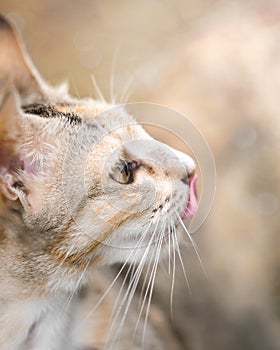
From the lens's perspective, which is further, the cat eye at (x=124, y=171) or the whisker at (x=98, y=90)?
the whisker at (x=98, y=90)

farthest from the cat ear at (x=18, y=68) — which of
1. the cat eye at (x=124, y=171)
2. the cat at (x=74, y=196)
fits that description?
the cat eye at (x=124, y=171)

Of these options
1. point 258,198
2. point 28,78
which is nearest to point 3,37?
point 28,78

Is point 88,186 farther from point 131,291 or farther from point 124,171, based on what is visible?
point 131,291

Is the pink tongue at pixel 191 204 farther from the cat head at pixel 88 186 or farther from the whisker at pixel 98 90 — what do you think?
the whisker at pixel 98 90

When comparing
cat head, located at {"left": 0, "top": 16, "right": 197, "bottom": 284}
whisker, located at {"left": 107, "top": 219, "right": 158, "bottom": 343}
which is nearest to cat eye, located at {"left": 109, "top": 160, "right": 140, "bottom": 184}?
cat head, located at {"left": 0, "top": 16, "right": 197, "bottom": 284}

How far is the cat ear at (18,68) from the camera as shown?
2.62 ft

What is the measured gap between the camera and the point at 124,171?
2.43 feet

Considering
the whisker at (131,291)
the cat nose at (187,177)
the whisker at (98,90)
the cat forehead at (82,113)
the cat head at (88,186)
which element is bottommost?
the whisker at (131,291)

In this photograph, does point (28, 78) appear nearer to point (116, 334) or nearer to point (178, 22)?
point (178, 22)

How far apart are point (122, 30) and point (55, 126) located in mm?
235

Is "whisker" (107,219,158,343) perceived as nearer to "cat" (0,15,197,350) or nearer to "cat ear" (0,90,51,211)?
"cat" (0,15,197,350)

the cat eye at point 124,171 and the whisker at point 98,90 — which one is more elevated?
the whisker at point 98,90

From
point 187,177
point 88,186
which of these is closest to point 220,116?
point 187,177

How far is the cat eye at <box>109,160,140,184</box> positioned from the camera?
73cm
